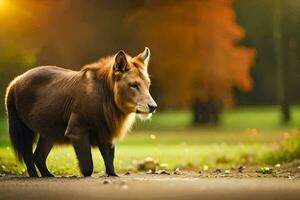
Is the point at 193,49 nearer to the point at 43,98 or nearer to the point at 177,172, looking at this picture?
the point at 177,172

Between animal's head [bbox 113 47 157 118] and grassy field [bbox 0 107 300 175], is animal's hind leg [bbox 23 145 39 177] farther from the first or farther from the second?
animal's head [bbox 113 47 157 118]

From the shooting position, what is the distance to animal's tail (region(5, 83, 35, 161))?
13180 millimetres

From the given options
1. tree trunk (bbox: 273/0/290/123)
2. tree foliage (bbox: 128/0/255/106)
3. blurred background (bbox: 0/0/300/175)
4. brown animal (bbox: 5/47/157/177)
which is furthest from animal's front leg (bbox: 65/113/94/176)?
tree trunk (bbox: 273/0/290/123)

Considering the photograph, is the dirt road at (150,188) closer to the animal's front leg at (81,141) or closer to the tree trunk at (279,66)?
the animal's front leg at (81,141)

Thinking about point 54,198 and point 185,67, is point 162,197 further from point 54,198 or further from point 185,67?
point 185,67

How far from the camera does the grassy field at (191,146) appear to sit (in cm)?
1557

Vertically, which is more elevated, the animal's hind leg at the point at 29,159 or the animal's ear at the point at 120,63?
the animal's ear at the point at 120,63

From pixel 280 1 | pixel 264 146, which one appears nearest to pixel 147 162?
pixel 264 146

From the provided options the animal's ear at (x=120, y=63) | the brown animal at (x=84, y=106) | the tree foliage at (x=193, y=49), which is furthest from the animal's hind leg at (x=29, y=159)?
the tree foliage at (x=193, y=49)

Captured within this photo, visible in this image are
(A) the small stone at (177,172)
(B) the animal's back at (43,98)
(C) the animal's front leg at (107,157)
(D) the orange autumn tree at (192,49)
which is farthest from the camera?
(D) the orange autumn tree at (192,49)

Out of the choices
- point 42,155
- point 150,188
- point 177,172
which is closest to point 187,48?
point 177,172

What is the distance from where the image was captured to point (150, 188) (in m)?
10.5

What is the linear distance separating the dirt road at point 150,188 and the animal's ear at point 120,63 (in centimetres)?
138

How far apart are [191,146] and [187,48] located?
8558 mm
